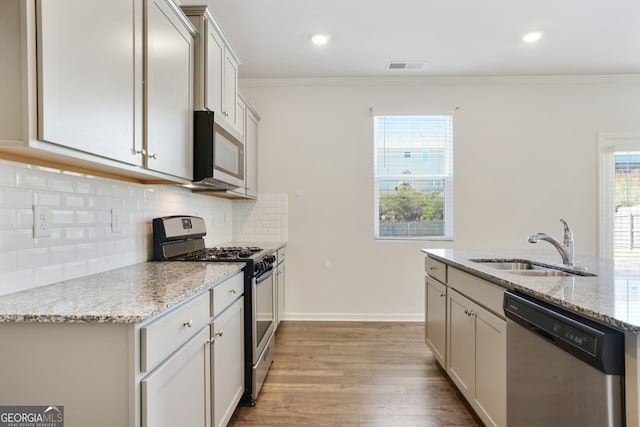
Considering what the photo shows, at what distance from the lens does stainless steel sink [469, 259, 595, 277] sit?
201 cm

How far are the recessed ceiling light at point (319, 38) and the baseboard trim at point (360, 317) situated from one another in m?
2.77

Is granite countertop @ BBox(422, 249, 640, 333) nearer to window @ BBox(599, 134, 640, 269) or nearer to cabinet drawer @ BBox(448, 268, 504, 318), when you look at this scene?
cabinet drawer @ BBox(448, 268, 504, 318)

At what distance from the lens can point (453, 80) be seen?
3.91 metres

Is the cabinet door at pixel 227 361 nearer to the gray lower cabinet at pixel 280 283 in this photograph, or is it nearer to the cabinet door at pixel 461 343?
the gray lower cabinet at pixel 280 283

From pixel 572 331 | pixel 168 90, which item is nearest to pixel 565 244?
pixel 572 331

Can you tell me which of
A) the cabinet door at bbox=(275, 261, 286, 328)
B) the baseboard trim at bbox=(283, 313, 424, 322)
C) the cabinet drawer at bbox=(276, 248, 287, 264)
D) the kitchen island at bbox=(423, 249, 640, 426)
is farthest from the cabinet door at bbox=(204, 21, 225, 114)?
the baseboard trim at bbox=(283, 313, 424, 322)

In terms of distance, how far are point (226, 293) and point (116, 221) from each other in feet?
2.35

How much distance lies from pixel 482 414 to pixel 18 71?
240 centimetres

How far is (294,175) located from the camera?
398 cm

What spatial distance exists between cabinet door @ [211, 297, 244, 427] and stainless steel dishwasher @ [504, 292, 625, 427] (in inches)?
52.3

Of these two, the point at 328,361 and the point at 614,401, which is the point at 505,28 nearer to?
the point at 614,401

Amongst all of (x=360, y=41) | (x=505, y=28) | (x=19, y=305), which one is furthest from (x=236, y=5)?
(x=19, y=305)

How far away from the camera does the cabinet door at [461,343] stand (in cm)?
202

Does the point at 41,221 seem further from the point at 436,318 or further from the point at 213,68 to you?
the point at 436,318
